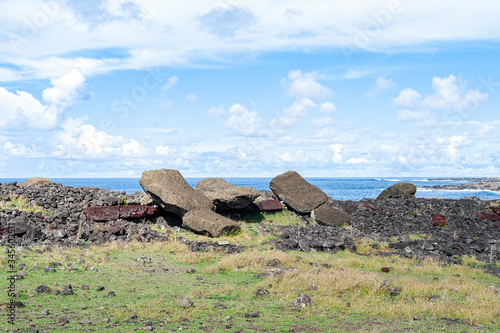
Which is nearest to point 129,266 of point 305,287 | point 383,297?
point 305,287

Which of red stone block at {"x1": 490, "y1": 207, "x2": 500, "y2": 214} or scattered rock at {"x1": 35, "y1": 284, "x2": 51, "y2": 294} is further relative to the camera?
red stone block at {"x1": 490, "y1": 207, "x2": 500, "y2": 214}

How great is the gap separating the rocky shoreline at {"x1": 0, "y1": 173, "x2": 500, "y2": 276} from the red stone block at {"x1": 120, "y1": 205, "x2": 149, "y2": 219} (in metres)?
0.04

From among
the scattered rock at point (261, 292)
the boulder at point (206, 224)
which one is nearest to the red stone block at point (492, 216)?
the boulder at point (206, 224)

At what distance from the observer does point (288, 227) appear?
72.3 feet

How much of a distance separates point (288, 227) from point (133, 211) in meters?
7.98

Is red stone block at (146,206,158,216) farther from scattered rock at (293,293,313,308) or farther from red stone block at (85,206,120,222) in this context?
scattered rock at (293,293,313,308)

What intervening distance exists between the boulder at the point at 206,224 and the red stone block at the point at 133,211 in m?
2.11

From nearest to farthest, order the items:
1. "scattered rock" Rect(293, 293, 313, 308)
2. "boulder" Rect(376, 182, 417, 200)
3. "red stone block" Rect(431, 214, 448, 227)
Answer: "scattered rock" Rect(293, 293, 313, 308) < "red stone block" Rect(431, 214, 448, 227) < "boulder" Rect(376, 182, 417, 200)

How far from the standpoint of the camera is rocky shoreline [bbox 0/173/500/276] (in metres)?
17.1

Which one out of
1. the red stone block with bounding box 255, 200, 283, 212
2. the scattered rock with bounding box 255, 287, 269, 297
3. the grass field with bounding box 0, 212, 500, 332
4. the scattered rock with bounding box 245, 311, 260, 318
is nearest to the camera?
the grass field with bounding box 0, 212, 500, 332

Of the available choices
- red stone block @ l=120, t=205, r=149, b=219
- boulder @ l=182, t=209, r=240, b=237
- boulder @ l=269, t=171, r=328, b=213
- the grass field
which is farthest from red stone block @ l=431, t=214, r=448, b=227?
red stone block @ l=120, t=205, r=149, b=219

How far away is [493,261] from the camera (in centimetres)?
1708

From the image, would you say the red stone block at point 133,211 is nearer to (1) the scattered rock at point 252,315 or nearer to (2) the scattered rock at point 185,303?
(2) the scattered rock at point 185,303

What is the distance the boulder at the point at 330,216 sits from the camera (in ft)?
78.4
